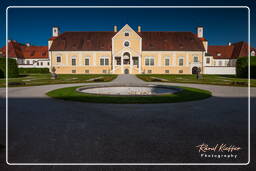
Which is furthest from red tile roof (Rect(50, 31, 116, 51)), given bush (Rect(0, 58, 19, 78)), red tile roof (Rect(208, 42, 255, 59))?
red tile roof (Rect(208, 42, 255, 59))

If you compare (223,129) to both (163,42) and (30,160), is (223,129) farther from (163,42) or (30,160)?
(163,42)

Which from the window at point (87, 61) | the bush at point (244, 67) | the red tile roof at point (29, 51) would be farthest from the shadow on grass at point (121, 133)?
the red tile roof at point (29, 51)

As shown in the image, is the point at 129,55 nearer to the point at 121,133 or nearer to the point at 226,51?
the point at 226,51

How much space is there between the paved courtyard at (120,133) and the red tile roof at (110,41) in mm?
39043

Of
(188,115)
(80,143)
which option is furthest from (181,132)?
(80,143)

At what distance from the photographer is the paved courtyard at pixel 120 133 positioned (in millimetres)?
3719

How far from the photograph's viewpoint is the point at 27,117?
669cm

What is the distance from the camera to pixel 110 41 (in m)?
46.3

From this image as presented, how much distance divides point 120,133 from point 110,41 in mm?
43782

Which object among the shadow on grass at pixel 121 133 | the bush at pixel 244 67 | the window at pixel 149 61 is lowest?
the shadow on grass at pixel 121 133

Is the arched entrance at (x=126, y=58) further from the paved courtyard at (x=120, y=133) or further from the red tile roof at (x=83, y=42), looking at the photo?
the paved courtyard at (x=120, y=133)

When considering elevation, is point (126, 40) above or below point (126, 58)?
above

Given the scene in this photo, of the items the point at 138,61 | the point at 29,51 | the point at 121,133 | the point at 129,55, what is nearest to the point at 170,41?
the point at 138,61

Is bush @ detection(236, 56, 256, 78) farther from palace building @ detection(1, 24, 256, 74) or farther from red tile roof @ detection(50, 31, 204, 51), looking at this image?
red tile roof @ detection(50, 31, 204, 51)
